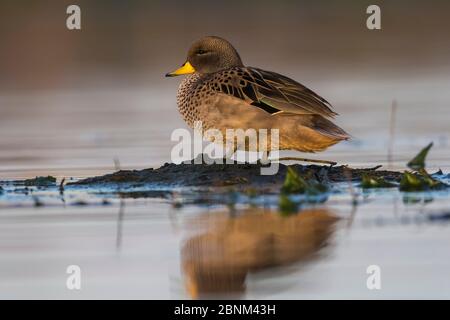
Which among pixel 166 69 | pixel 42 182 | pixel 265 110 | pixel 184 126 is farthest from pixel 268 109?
pixel 166 69

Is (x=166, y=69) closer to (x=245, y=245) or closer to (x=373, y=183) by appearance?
(x=373, y=183)

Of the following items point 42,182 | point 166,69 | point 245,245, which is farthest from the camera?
point 166,69

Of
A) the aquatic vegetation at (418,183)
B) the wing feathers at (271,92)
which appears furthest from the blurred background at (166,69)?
the aquatic vegetation at (418,183)

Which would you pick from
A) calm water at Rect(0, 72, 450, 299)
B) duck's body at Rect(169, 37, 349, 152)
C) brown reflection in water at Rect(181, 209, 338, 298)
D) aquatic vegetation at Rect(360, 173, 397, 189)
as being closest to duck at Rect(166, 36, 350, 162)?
duck's body at Rect(169, 37, 349, 152)

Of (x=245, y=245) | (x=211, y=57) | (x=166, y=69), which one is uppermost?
(x=166, y=69)

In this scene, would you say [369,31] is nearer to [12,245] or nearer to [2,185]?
[2,185]

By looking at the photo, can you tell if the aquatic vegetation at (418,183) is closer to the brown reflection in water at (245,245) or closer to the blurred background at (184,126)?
the blurred background at (184,126)

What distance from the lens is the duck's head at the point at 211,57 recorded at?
371 inches

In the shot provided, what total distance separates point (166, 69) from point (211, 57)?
8.00 meters

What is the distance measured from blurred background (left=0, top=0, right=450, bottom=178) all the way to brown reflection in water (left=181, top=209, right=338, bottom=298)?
264 cm

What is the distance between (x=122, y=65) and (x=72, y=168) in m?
8.92

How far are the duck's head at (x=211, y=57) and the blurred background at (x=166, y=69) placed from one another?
958 mm

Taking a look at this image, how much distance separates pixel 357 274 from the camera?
5.89m

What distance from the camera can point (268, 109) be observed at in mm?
8578
